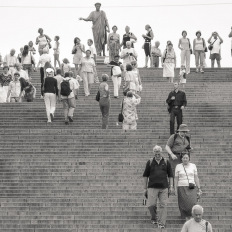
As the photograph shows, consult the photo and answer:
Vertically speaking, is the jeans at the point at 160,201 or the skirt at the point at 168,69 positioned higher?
the skirt at the point at 168,69

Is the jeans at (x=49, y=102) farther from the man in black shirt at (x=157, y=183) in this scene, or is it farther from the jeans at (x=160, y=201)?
the jeans at (x=160, y=201)

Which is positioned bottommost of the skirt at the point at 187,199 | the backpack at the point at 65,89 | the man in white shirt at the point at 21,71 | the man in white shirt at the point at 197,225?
the man in white shirt at the point at 197,225

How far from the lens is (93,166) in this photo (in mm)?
24516

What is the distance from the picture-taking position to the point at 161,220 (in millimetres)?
20734

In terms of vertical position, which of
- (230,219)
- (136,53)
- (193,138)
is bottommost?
(230,219)

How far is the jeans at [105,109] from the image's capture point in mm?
28344

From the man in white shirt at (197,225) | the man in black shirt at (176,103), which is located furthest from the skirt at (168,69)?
the man in white shirt at (197,225)

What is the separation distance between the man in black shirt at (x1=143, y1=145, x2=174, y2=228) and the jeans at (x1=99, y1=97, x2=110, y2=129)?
292 inches

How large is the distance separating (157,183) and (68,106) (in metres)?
9.22

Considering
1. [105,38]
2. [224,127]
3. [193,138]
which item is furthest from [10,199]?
[105,38]

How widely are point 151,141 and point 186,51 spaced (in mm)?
11736

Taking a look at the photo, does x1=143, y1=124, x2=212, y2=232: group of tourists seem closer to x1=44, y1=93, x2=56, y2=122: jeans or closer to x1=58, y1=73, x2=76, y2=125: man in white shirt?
x1=58, y1=73, x2=76, y2=125: man in white shirt

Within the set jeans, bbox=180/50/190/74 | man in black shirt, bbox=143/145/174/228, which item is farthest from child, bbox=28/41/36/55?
man in black shirt, bbox=143/145/174/228

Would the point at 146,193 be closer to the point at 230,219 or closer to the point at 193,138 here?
the point at 230,219
